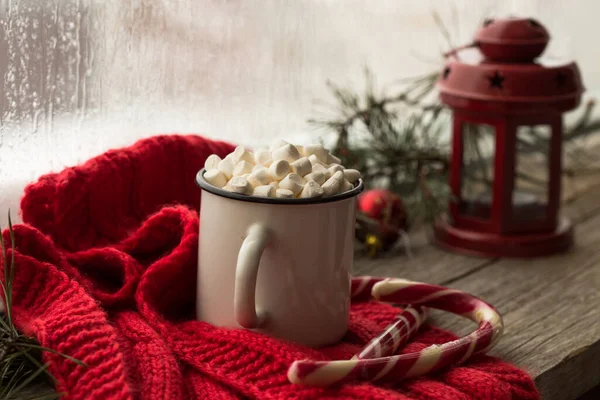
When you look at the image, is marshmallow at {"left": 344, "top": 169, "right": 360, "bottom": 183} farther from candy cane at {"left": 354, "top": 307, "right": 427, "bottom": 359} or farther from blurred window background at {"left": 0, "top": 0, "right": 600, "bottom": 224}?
blurred window background at {"left": 0, "top": 0, "right": 600, "bottom": 224}

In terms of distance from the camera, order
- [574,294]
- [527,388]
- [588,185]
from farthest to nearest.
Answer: [588,185] → [574,294] → [527,388]

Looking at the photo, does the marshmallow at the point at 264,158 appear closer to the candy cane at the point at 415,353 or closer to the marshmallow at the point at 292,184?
the marshmallow at the point at 292,184

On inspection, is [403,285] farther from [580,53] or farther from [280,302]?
[580,53]

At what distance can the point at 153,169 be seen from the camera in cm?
78

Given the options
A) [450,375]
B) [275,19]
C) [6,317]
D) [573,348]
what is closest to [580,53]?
[275,19]

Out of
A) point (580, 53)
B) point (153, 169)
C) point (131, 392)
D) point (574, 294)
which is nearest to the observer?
point (131, 392)

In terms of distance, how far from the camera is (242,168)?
26.0 inches

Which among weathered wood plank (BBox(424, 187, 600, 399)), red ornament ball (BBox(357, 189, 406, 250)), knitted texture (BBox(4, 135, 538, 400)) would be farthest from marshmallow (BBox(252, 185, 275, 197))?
red ornament ball (BBox(357, 189, 406, 250))

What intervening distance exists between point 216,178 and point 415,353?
203 millimetres

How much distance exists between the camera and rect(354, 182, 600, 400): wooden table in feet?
2.44

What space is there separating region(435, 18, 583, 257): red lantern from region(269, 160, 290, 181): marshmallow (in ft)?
1.26

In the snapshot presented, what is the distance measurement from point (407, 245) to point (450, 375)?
1.18ft

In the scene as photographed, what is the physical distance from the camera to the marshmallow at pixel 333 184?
2.12 ft

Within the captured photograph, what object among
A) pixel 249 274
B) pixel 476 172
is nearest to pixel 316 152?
pixel 249 274
